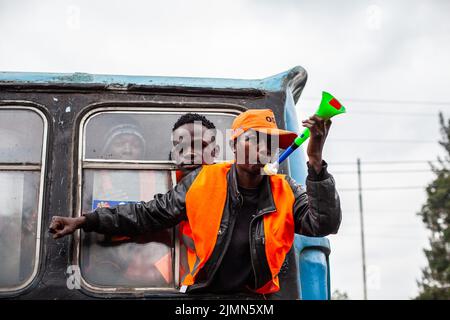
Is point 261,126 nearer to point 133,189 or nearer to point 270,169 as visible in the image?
point 270,169

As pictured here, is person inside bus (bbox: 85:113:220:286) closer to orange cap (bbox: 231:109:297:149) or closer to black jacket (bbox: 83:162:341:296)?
black jacket (bbox: 83:162:341:296)

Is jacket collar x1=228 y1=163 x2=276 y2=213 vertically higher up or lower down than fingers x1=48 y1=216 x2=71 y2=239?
higher up

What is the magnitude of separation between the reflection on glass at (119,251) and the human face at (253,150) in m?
0.51

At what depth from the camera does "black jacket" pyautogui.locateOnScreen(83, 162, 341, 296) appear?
2.96 metres

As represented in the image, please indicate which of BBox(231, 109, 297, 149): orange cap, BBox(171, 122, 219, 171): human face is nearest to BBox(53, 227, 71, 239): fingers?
BBox(171, 122, 219, 171): human face

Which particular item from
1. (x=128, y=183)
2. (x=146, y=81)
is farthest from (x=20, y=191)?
(x=146, y=81)

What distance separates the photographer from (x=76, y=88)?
11.4ft

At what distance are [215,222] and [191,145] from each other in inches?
21.0

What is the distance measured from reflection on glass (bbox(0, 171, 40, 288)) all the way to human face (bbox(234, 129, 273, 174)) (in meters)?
1.01

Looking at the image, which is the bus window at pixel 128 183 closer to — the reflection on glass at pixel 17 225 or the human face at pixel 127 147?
the human face at pixel 127 147

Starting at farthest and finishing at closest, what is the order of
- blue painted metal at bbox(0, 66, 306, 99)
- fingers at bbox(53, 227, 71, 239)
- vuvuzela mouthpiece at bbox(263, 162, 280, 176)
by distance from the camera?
1. blue painted metal at bbox(0, 66, 306, 99)
2. vuvuzela mouthpiece at bbox(263, 162, 280, 176)
3. fingers at bbox(53, 227, 71, 239)

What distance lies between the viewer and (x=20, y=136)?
3.40m
